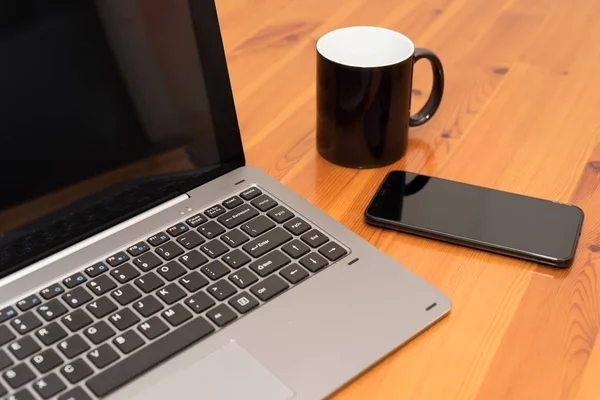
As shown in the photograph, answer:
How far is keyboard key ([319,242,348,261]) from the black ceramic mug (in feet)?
0.52

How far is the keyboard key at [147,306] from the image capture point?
56cm

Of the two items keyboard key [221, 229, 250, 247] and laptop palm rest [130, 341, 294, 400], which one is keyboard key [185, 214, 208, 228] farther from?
laptop palm rest [130, 341, 294, 400]

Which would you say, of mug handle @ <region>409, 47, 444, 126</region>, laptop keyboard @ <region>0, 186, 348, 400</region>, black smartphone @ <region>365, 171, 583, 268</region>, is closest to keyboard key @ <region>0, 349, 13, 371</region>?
laptop keyboard @ <region>0, 186, 348, 400</region>

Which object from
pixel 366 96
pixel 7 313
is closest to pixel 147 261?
pixel 7 313

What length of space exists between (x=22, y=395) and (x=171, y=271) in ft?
0.51

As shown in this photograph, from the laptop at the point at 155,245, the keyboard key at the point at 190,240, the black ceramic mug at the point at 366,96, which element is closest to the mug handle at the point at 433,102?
the black ceramic mug at the point at 366,96

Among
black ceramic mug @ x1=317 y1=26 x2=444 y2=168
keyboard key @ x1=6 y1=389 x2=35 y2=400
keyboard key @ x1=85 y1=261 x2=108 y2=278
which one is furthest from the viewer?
black ceramic mug @ x1=317 y1=26 x2=444 y2=168

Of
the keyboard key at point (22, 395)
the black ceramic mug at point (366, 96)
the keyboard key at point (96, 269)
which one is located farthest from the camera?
the black ceramic mug at point (366, 96)

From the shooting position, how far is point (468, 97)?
0.89 meters

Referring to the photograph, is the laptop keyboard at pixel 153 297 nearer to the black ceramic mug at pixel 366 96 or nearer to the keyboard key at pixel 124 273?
the keyboard key at pixel 124 273

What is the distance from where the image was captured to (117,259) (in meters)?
0.61

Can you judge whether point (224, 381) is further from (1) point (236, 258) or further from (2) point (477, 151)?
(2) point (477, 151)

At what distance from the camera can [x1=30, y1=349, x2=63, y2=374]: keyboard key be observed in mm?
517

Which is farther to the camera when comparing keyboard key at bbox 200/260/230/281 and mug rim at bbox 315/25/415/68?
mug rim at bbox 315/25/415/68
